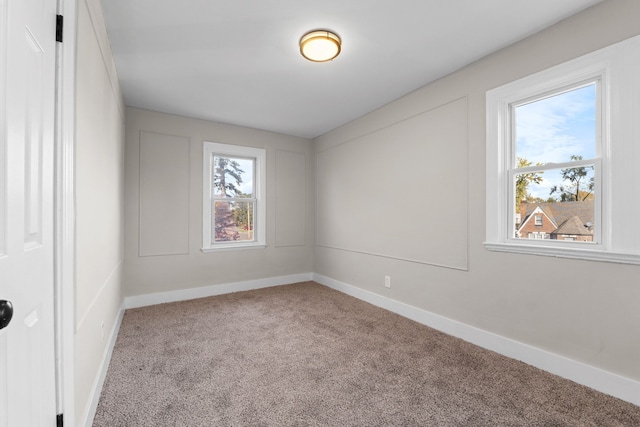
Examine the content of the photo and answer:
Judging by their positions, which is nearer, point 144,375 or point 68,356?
point 68,356

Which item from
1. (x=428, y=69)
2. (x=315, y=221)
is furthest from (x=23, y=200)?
(x=315, y=221)

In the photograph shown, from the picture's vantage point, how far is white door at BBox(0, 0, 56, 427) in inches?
33.6

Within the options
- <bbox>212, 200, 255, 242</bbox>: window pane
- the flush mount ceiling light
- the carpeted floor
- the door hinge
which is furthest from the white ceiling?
the carpeted floor

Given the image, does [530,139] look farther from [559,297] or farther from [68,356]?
[68,356]

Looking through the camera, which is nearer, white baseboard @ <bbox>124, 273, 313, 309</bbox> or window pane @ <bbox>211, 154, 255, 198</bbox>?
white baseboard @ <bbox>124, 273, 313, 309</bbox>

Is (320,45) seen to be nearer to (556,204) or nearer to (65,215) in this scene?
(65,215)

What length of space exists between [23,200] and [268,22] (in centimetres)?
189

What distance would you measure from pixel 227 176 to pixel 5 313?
A: 3790mm

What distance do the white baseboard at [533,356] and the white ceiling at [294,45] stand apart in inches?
96.3

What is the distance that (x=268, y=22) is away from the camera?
213 cm

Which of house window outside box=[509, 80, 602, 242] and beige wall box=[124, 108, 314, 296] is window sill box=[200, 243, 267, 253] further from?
house window outside box=[509, 80, 602, 242]

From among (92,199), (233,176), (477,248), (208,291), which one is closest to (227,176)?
(233,176)

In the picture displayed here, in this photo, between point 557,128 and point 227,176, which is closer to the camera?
point 557,128

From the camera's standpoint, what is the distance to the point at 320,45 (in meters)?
2.31
